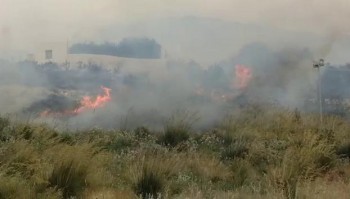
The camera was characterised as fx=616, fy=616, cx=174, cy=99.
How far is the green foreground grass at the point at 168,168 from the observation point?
37.8 feet

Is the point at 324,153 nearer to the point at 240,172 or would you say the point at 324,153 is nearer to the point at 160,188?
the point at 240,172

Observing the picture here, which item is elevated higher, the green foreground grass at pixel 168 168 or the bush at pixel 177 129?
the green foreground grass at pixel 168 168

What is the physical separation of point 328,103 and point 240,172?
36954 millimetres

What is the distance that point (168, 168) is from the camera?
48.3 feet

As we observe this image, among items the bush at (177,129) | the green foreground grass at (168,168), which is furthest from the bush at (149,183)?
the bush at (177,129)

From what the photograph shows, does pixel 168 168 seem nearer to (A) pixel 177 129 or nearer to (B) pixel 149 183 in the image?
(B) pixel 149 183

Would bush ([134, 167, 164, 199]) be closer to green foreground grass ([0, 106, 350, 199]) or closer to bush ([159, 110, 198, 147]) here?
green foreground grass ([0, 106, 350, 199])

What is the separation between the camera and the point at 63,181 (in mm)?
12422

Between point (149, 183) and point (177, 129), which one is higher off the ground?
point (149, 183)

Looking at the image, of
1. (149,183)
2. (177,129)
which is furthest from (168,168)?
(177,129)

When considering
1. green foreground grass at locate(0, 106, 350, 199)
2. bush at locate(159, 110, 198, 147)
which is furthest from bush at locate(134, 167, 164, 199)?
bush at locate(159, 110, 198, 147)

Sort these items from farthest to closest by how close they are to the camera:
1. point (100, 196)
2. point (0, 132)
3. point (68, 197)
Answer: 1. point (0, 132)
2. point (68, 197)
3. point (100, 196)

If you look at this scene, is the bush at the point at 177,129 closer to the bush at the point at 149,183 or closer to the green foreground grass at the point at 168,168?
the green foreground grass at the point at 168,168

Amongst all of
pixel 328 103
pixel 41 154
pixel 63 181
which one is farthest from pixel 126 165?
pixel 328 103
